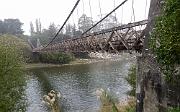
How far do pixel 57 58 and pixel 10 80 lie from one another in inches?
2486

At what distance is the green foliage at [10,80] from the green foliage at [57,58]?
60.2 m

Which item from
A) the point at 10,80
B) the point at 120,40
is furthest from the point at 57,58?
the point at 120,40

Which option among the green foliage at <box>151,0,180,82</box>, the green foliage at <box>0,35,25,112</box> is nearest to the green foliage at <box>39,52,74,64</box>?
the green foliage at <box>0,35,25,112</box>

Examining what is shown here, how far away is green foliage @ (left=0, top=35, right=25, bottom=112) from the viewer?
29.5 metres

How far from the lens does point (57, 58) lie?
310ft

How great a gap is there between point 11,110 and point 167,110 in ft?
65.4

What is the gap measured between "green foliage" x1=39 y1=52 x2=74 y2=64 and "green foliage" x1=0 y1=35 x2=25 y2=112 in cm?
6020

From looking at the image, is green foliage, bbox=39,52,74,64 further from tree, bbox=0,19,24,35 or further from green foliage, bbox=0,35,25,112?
green foliage, bbox=0,35,25,112

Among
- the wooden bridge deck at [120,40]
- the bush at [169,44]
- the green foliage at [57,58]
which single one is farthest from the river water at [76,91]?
the green foliage at [57,58]

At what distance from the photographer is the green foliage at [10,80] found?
2948 centimetres

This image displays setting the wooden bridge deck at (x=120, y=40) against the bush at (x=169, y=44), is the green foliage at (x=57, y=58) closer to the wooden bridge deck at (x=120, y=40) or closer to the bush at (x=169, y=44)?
the wooden bridge deck at (x=120, y=40)

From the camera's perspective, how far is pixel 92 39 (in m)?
29.9

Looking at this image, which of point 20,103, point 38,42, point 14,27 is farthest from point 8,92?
point 14,27

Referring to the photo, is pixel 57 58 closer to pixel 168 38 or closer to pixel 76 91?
pixel 76 91
